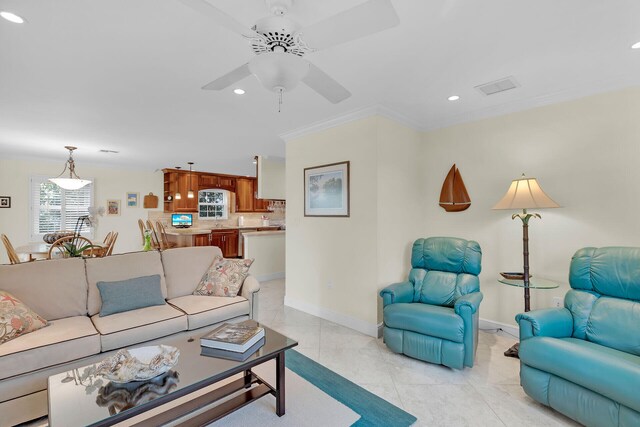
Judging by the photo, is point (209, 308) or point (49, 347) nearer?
point (49, 347)

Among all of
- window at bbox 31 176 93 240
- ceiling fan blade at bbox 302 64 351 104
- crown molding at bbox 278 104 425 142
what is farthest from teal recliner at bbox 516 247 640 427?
window at bbox 31 176 93 240

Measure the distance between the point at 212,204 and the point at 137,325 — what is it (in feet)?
22.7

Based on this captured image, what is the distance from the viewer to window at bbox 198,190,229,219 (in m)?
8.64

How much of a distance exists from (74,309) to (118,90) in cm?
201

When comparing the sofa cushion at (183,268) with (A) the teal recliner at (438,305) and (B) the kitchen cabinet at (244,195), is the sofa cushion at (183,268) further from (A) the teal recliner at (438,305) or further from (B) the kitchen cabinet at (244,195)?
(B) the kitchen cabinet at (244,195)

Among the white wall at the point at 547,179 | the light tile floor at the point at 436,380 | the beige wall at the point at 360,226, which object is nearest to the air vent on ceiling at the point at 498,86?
the white wall at the point at 547,179

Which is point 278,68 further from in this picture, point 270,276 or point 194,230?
point 194,230

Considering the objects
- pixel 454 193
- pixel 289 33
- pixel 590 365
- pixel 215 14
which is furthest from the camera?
pixel 454 193

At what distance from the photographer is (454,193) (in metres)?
3.54

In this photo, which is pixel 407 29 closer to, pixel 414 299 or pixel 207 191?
pixel 414 299

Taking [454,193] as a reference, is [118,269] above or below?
below

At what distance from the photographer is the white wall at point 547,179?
Answer: 2594mm

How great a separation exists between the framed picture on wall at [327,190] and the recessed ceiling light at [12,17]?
9.15 feet

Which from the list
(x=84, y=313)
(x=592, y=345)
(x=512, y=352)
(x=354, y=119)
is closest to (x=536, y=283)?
(x=512, y=352)
